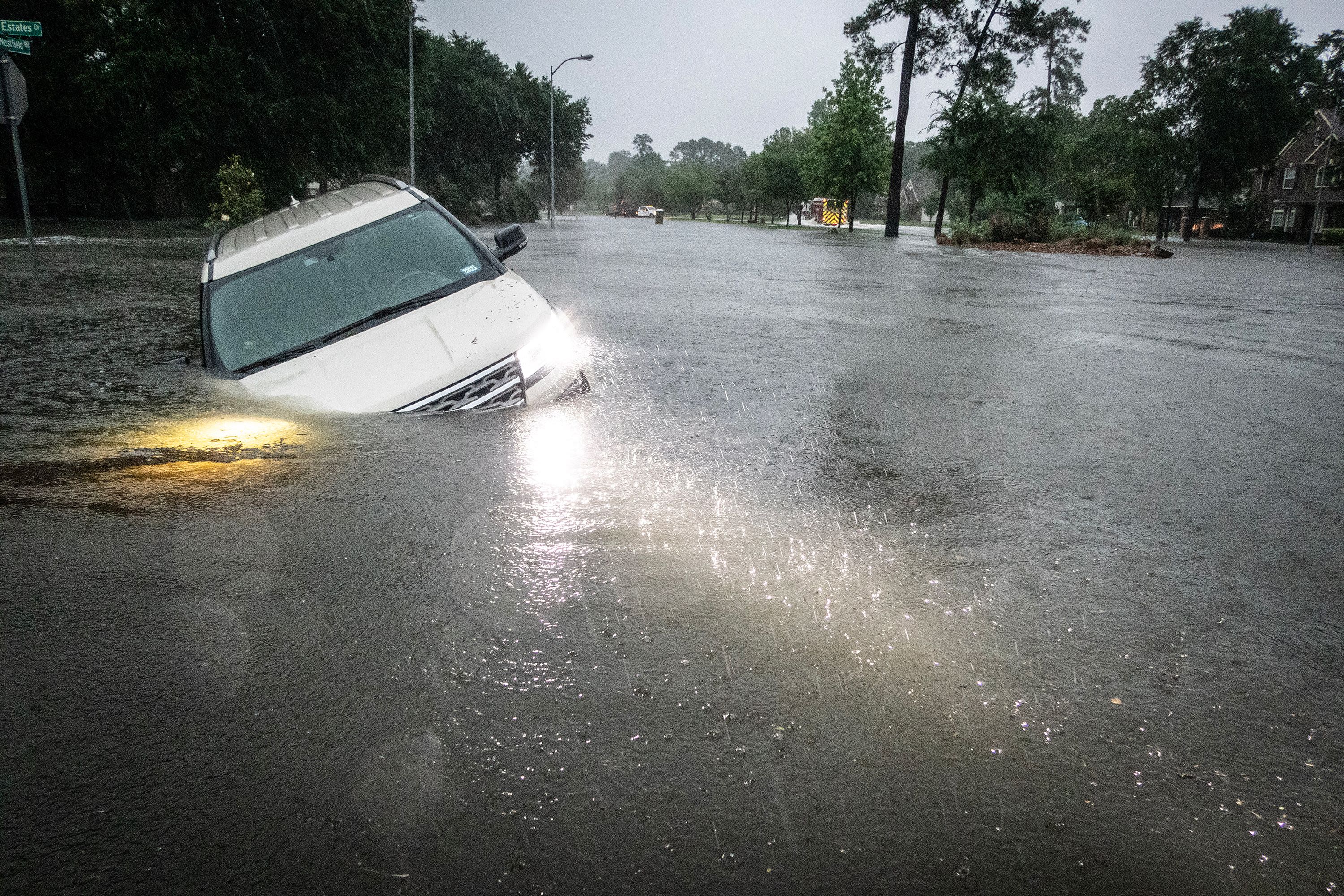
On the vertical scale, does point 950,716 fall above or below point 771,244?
below

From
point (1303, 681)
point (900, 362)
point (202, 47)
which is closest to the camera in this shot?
point (1303, 681)

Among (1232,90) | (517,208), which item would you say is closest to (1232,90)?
(1232,90)

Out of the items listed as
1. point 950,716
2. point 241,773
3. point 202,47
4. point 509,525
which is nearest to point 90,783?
point 241,773

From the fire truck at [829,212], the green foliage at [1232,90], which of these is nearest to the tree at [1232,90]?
the green foliage at [1232,90]

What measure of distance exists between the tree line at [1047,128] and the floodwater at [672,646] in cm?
3254

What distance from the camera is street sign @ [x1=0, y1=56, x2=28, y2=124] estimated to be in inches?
527

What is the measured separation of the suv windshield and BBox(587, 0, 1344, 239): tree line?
104 feet

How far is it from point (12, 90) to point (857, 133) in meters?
44.1

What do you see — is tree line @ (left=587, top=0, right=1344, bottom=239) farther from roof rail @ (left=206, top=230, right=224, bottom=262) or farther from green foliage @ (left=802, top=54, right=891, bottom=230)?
roof rail @ (left=206, top=230, right=224, bottom=262)

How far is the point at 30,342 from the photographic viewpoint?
7930 mm

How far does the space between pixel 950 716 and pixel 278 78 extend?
3842 cm

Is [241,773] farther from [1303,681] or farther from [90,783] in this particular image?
[1303,681]

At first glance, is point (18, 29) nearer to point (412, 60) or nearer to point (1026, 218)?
point (412, 60)

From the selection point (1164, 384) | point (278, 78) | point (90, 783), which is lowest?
point (90, 783)
